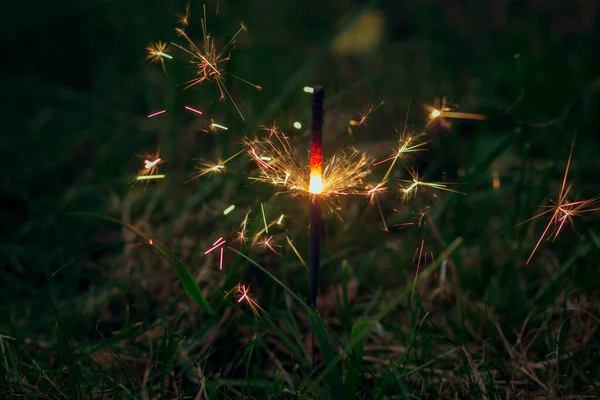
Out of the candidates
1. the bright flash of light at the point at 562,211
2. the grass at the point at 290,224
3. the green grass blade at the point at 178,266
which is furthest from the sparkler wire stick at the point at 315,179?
the bright flash of light at the point at 562,211

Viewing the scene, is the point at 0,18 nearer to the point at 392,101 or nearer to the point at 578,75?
the point at 392,101

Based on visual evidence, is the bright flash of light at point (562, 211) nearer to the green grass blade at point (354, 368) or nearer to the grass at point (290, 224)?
the grass at point (290, 224)

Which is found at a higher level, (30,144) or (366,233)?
(30,144)

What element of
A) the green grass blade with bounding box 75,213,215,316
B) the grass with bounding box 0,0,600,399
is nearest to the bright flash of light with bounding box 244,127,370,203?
the grass with bounding box 0,0,600,399

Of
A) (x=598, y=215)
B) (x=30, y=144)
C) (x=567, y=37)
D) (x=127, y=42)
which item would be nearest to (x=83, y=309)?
(x=30, y=144)

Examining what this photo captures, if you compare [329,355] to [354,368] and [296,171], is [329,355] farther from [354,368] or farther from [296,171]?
A: [296,171]

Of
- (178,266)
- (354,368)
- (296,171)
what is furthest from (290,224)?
(354,368)
